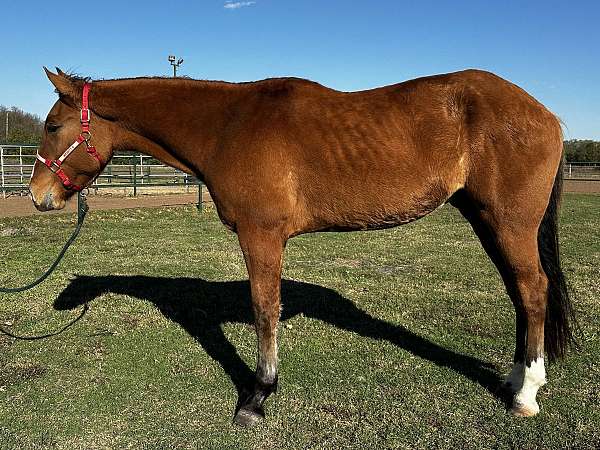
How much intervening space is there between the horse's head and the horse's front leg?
1.33 metres

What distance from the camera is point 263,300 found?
11.1 ft

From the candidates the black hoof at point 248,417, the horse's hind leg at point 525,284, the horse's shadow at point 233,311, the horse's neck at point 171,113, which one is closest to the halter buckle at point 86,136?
the horse's neck at point 171,113

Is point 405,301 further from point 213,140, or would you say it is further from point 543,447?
point 213,140

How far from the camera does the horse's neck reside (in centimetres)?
351

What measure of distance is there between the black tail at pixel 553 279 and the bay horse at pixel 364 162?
122 millimetres

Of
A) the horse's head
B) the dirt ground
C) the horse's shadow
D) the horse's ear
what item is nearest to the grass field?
the horse's shadow

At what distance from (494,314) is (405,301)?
1.03 meters

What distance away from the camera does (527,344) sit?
3441 mm

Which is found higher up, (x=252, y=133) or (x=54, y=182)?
(x=252, y=133)

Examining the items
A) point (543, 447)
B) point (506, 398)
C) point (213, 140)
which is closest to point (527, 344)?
point (506, 398)

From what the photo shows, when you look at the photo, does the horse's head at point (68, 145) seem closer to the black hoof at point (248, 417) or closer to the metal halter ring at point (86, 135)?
the metal halter ring at point (86, 135)

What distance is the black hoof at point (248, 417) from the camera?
322 centimetres

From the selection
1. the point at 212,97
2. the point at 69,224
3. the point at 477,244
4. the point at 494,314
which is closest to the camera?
the point at 212,97

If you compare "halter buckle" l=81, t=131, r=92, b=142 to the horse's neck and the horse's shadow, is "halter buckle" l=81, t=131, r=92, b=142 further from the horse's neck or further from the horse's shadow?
the horse's shadow
